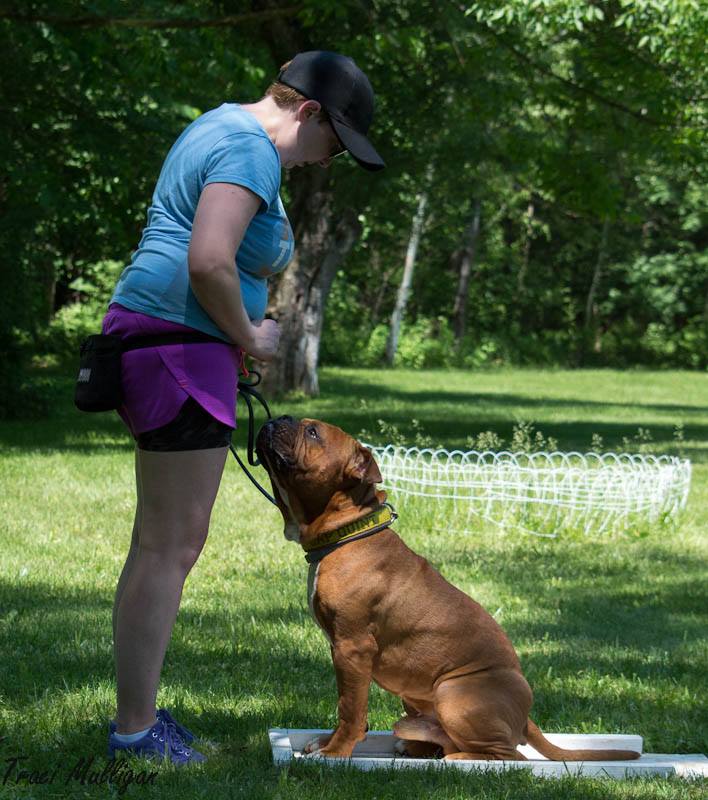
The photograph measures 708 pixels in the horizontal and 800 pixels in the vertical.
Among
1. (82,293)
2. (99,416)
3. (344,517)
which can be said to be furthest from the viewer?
(82,293)

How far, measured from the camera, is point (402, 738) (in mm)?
4023

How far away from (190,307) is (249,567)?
419 cm

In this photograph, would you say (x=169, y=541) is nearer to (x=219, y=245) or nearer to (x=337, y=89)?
(x=219, y=245)

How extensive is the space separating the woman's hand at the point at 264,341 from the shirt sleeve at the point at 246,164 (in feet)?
1.21

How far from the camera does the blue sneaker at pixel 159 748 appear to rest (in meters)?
3.67

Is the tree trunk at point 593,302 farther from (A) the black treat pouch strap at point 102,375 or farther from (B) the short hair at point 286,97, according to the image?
(A) the black treat pouch strap at point 102,375

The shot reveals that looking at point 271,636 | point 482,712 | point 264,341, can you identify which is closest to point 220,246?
point 264,341

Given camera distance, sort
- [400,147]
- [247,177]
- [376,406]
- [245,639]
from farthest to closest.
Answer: [376,406], [400,147], [245,639], [247,177]

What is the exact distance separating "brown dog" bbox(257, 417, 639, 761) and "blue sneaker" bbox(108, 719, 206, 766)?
1.51 ft

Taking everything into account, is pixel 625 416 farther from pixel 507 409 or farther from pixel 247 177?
pixel 247 177

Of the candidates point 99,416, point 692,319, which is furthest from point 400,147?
point 692,319

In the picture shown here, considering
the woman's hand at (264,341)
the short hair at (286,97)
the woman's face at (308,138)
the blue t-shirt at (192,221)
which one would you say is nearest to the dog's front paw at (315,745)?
the woman's hand at (264,341)

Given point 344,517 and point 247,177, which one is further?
point 344,517

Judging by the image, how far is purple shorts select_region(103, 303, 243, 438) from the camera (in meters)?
3.46
